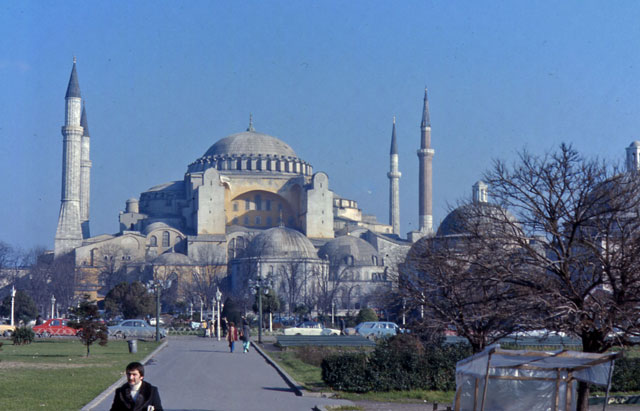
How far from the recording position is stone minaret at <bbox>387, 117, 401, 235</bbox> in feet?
286

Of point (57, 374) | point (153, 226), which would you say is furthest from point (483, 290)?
point (153, 226)

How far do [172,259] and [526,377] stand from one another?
63.8m

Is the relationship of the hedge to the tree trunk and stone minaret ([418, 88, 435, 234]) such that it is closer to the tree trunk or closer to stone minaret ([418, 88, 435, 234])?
the tree trunk

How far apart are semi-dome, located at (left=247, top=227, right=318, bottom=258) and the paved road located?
45128 millimetres

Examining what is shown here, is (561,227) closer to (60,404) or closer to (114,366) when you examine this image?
(60,404)

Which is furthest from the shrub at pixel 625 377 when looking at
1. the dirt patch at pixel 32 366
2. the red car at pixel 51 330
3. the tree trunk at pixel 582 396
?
the red car at pixel 51 330

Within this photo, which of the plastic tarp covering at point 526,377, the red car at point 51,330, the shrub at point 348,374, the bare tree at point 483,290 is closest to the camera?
the plastic tarp covering at point 526,377

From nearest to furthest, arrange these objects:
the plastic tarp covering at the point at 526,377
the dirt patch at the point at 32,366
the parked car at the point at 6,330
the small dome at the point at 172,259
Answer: the plastic tarp covering at the point at 526,377
the dirt patch at the point at 32,366
the parked car at the point at 6,330
the small dome at the point at 172,259

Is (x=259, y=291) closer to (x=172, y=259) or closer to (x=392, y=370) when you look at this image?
(x=392, y=370)

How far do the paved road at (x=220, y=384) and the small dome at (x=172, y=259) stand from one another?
46.6 metres

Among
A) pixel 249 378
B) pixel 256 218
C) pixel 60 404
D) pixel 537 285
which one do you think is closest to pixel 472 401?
pixel 537 285

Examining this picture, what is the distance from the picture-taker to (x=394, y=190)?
8688 cm

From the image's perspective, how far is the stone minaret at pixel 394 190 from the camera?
87.1 metres

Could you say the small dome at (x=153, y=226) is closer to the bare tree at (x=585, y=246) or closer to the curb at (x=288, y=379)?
the curb at (x=288, y=379)
